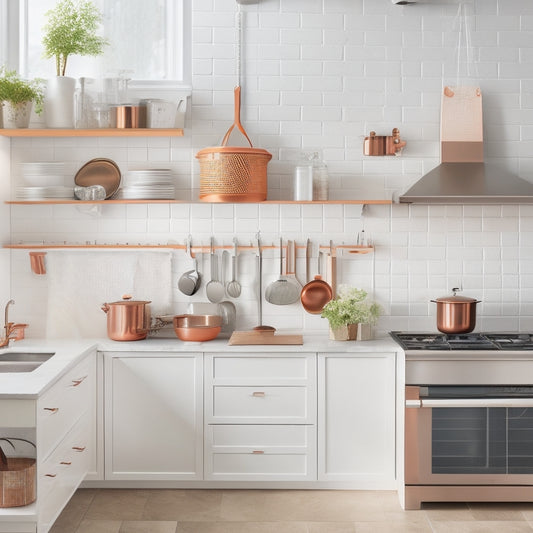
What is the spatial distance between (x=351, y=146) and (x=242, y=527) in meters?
2.24

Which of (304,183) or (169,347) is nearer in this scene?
(169,347)

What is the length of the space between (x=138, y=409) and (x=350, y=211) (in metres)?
1.68

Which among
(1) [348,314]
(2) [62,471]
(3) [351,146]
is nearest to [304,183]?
(3) [351,146]

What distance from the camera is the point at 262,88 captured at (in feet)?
14.2

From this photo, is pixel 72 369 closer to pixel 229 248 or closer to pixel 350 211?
pixel 229 248

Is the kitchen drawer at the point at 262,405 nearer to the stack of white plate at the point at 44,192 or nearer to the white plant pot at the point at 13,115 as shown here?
the stack of white plate at the point at 44,192

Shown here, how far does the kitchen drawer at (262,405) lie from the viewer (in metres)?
3.89

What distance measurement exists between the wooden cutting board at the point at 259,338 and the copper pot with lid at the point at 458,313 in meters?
0.81

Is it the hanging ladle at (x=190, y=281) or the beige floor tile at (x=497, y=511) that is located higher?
the hanging ladle at (x=190, y=281)

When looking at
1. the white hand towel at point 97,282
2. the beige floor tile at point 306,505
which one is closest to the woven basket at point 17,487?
the beige floor tile at point 306,505

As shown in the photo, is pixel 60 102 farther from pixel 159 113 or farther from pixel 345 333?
pixel 345 333

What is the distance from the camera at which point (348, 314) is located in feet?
13.2

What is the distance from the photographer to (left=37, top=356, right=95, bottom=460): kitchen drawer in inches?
117

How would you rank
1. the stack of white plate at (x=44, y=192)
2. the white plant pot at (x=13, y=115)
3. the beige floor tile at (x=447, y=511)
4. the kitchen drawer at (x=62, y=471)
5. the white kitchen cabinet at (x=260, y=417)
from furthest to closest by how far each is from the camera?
the stack of white plate at (x=44, y=192)
the white plant pot at (x=13, y=115)
the white kitchen cabinet at (x=260, y=417)
the beige floor tile at (x=447, y=511)
the kitchen drawer at (x=62, y=471)
